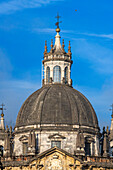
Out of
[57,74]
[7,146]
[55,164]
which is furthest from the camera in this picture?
[57,74]

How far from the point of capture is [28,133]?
136 metres

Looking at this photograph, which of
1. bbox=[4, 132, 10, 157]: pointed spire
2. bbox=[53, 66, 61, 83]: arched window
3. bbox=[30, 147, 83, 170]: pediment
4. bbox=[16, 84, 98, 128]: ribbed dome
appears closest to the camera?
bbox=[30, 147, 83, 170]: pediment

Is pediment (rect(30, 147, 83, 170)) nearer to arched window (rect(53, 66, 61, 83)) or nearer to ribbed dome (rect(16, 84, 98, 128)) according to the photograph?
ribbed dome (rect(16, 84, 98, 128))

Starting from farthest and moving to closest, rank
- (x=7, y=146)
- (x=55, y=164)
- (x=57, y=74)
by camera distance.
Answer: (x=57, y=74), (x=7, y=146), (x=55, y=164)

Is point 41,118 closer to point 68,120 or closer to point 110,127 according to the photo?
point 68,120

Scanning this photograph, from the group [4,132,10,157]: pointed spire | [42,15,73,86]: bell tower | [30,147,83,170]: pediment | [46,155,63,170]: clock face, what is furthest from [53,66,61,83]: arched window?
→ [46,155,63,170]: clock face

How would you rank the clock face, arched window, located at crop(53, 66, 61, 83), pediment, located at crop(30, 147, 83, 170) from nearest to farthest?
pediment, located at crop(30, 147, 83, 170) < the clock face < arched window, located at crop(53, 66, 61, 83)

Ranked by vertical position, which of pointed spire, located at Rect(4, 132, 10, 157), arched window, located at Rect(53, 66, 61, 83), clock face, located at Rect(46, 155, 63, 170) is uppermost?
arched window, located at Rect(53, 66, 61, 83)

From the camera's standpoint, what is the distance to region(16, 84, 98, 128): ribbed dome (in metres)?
136

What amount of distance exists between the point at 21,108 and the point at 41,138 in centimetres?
861

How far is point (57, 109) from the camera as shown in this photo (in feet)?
446

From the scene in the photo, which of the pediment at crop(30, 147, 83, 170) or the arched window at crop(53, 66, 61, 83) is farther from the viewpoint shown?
the arched window at crop(53, 66, 61, 83)

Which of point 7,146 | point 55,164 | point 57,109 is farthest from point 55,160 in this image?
point 7,146

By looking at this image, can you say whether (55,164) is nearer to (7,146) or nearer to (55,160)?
(55,160)
